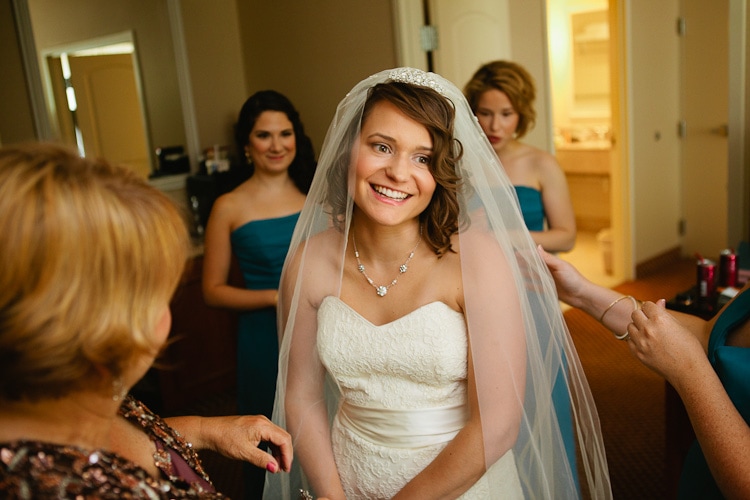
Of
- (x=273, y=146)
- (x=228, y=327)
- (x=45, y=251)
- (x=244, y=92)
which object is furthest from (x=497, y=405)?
(x=244, y=92)

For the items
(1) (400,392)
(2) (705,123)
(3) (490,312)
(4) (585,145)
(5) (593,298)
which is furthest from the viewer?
(4) (585,145)

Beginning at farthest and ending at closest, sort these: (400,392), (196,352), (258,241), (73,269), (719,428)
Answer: (196,352)
(258,241)
(400,392)
(719,428)
(73,269)

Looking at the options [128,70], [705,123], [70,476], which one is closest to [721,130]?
[705,123]

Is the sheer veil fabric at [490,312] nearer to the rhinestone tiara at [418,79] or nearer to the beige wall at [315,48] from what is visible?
the rhinestone tiara at [418,79]

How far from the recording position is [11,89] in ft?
12.9

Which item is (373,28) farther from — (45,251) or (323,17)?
(45,251)

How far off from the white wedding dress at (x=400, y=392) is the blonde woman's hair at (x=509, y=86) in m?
1.59

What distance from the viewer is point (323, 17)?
434cm

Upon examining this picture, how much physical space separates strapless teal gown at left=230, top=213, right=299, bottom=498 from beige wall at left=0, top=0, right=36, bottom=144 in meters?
2.03

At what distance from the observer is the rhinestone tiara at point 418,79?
175 cm

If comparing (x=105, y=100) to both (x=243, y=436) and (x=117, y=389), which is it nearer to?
(x=243, y=436)

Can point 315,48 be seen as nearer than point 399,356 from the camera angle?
No

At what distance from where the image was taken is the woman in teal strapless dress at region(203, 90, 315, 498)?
2.63 metres

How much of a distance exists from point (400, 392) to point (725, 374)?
2.53 feet
